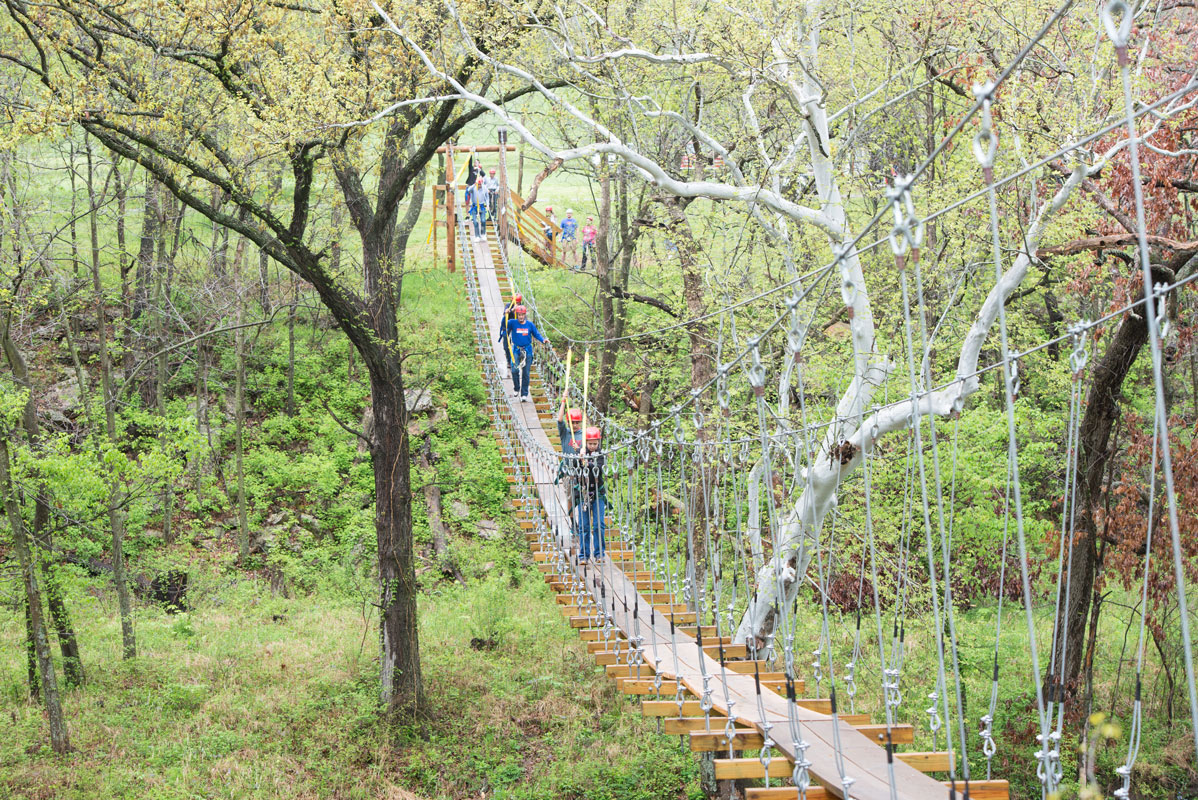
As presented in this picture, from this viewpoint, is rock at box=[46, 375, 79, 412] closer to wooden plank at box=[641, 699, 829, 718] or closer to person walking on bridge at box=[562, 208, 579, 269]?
person walking on bridge at box=[562, 208, 579, 269]

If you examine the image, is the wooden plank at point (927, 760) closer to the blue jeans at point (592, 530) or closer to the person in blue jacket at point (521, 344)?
the blue jeans at point (592, 530)

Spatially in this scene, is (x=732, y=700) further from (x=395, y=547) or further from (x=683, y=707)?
(x=395, y=547)

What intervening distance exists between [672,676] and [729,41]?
4.52 metres

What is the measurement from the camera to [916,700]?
8.37m

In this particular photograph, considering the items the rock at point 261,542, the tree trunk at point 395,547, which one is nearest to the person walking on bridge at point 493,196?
the rock at point 261,542

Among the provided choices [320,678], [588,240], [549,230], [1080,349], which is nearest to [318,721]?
[320,678]

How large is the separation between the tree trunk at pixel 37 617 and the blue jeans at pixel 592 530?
12.3 ft

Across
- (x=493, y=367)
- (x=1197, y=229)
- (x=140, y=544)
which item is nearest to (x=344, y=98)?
(x=493, y=367)

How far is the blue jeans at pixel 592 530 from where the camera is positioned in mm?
7070

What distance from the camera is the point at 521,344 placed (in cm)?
1046

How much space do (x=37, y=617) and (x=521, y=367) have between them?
5118mm

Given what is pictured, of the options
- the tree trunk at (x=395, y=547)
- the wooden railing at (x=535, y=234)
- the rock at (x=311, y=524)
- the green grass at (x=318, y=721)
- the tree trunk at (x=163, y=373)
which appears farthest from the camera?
the wooden railing at (x=535, y=234)

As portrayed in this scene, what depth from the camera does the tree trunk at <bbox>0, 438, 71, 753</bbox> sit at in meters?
6.86

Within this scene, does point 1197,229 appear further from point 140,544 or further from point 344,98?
point 140,544
